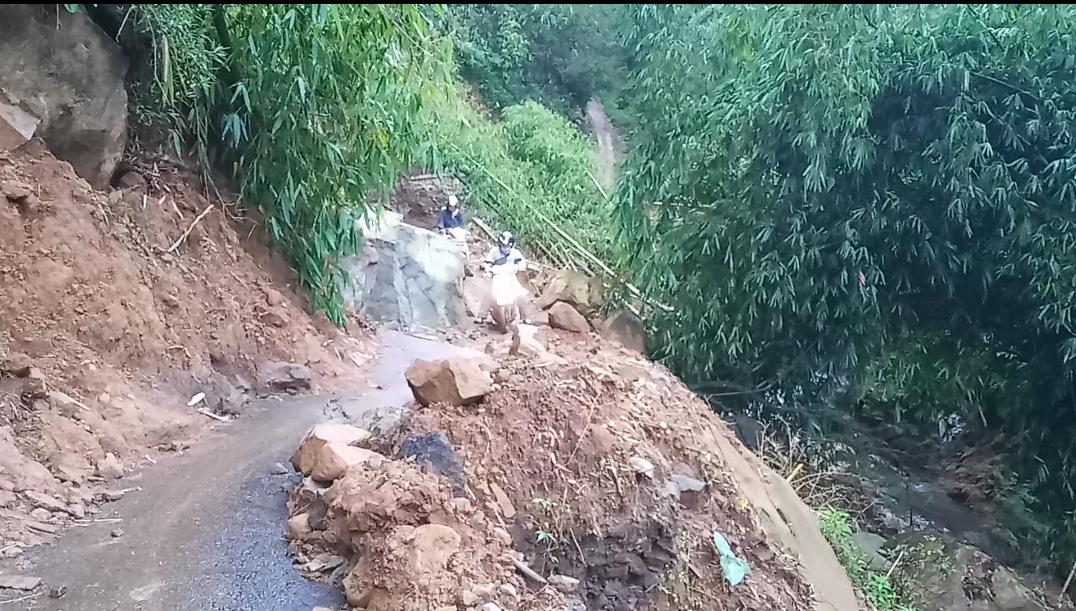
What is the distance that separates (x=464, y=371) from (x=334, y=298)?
4013mm

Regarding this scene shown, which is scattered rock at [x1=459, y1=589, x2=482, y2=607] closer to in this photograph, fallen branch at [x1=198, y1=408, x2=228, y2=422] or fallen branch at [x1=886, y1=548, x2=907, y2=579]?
fallen branch at [x1=198, y1=408, x2=228, y2=422]

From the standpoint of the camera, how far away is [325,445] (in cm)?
382

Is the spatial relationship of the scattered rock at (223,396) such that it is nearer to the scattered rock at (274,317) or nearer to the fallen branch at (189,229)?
the scattered rock at (274,317)

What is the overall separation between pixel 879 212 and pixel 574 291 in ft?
13.5

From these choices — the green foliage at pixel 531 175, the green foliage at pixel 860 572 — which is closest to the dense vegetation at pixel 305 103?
the green foliage at pixel 531 175

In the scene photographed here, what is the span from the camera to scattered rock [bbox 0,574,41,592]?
3057 mm

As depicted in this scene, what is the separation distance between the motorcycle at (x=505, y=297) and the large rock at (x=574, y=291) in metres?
0.40

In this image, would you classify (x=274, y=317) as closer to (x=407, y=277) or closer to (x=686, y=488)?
(x=686, y=488)

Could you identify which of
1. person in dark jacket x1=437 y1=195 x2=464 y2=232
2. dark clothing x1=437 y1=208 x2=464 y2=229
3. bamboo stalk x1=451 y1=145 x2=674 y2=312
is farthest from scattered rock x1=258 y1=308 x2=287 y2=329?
dark clothing x1=437 y1=208 x2=464 y2=229

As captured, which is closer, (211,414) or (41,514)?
(41,514)

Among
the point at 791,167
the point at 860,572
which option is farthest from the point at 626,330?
the point at 860,572

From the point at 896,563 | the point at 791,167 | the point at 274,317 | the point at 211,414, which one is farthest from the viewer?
the point at 791,167

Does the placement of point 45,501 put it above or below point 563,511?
below

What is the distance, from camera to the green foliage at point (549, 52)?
127 inches
